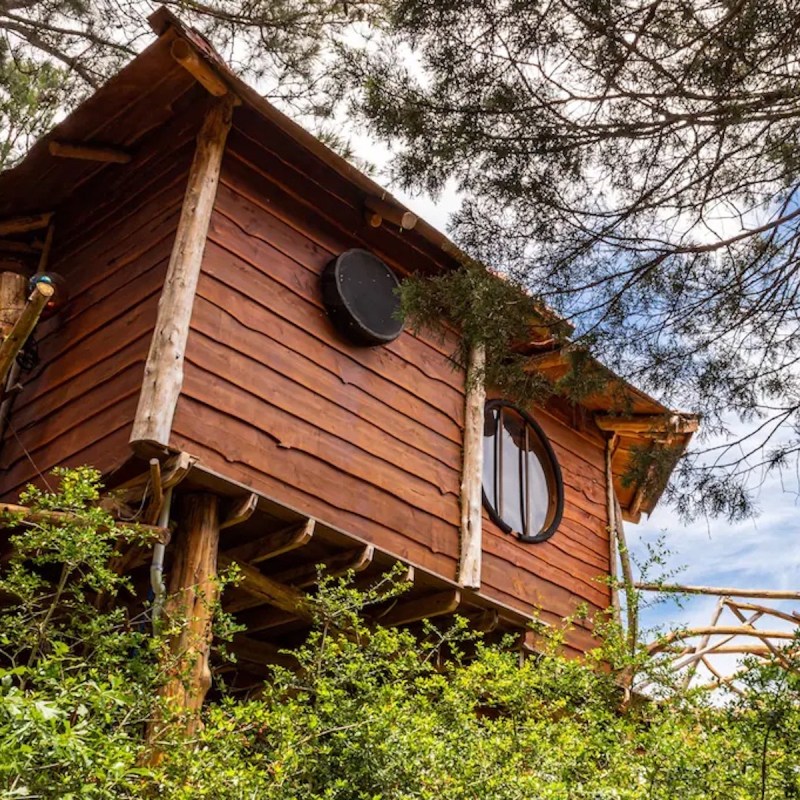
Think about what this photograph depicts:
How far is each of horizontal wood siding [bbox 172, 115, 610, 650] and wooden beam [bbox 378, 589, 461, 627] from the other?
0.20m

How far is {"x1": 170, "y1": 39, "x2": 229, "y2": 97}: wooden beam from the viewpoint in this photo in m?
5.54

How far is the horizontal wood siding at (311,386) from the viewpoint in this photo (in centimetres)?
552

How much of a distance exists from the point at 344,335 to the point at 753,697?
3.42 metres

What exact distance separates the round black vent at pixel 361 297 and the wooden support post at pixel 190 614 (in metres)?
1.71

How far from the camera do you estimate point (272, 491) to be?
18.1 ft

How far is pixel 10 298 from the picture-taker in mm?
6523

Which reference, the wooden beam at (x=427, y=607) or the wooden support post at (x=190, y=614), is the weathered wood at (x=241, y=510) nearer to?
the wooden support post at (x=190, y=614)

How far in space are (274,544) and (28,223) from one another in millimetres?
3446

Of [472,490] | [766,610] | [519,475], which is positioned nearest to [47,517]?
[472,490]

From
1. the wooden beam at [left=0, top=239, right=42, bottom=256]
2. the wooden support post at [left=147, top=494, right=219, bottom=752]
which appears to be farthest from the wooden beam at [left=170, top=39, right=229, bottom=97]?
the wooden support post at [left=147, top=494, right=219, bottom=752]

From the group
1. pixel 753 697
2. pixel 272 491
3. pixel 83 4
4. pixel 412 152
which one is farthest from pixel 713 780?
pixel 83 4

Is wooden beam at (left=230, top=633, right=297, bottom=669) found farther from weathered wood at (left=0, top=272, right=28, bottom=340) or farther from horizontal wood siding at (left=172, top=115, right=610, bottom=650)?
weathered wood at (left=0, top=272, right=28, bottom=340)

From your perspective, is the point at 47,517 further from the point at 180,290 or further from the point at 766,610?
the point at 766,610

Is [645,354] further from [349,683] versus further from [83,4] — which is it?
[83,4]
